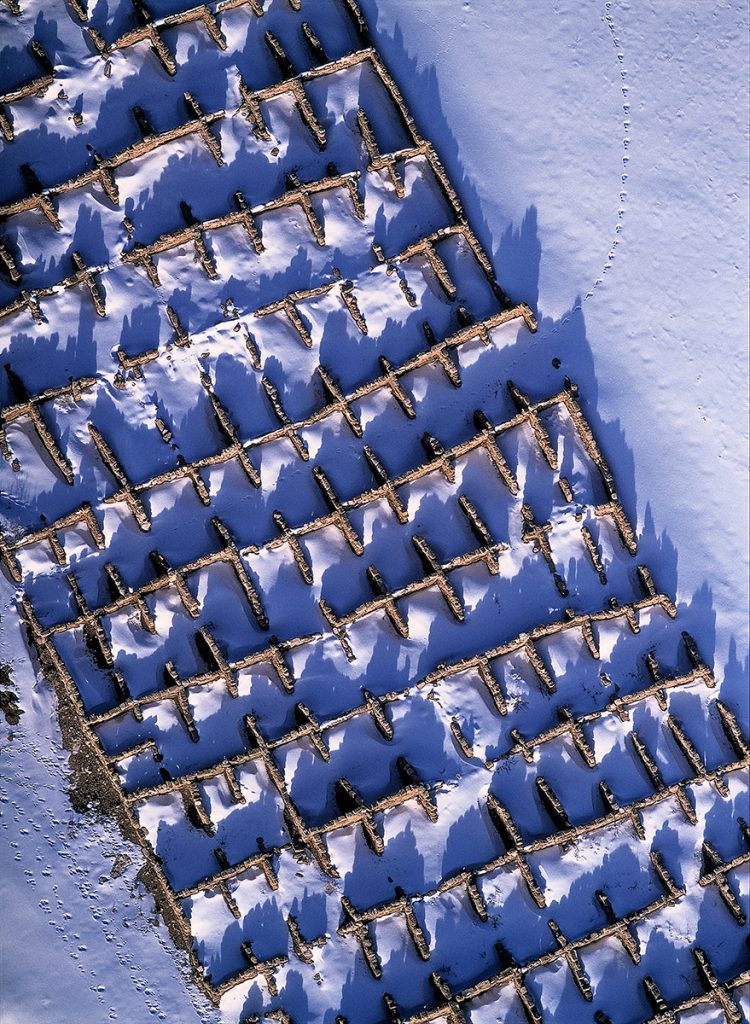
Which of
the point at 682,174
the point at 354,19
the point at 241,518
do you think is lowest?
the point at 241,518

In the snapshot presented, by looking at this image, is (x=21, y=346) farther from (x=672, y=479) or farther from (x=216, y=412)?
(x=672, y=479)

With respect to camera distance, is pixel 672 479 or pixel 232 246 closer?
pixel 232 246

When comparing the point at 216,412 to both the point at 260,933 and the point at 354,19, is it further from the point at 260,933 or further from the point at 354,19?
the point at 260,933

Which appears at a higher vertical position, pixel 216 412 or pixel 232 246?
pixel 232 246

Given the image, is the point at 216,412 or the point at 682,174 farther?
the point at 682,174

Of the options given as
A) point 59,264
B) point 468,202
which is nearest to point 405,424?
Answer: point 468,202

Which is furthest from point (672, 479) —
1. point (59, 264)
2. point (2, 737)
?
point (2, 737)
